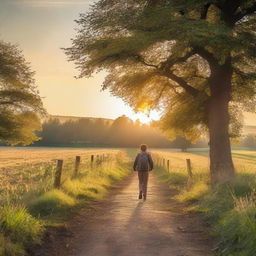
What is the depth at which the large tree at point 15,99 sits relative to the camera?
31352 millimetres

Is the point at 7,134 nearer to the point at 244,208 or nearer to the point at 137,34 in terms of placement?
the point at 137,34

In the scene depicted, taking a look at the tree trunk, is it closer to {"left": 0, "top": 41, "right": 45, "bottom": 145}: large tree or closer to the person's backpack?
the person's backpack

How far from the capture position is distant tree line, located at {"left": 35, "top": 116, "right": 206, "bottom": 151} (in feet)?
426

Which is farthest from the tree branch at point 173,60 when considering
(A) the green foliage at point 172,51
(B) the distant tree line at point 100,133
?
(B) the distant tree line at point 100,133

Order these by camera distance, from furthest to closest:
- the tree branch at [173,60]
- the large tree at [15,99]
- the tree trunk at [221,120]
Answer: the large tree at [15,99] < the tree branch at [173,60] < the tree trunk at [221,120]

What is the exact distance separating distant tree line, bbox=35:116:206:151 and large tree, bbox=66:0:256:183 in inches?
4139

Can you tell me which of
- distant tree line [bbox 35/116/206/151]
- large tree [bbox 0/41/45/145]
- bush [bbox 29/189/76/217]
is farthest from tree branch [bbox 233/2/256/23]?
distant tree line [bbox 35/116/206/151]

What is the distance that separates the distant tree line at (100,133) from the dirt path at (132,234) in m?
114

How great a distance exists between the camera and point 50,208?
11.8 meters

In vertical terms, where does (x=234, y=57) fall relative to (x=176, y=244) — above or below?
above

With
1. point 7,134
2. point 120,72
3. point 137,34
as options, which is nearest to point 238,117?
point 120,72

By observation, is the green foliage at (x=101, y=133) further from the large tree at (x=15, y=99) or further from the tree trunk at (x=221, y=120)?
the tree trunk at (x=221, y=120)

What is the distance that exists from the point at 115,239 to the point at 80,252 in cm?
107

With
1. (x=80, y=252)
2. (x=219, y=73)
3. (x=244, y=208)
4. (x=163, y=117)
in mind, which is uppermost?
(x=219, y=73)
